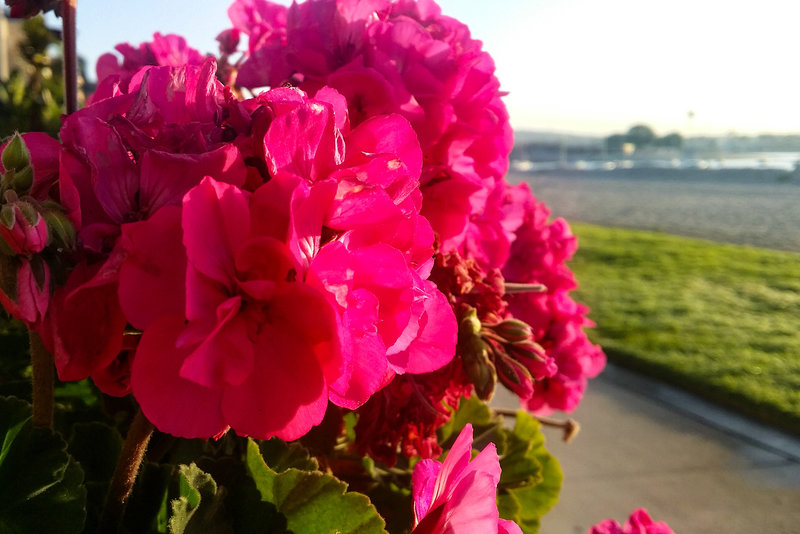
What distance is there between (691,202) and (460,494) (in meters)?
13.2

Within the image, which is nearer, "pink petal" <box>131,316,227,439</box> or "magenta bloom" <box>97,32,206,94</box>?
"pink petal" <box>131,316,227,439</box>

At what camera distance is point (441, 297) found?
379mm

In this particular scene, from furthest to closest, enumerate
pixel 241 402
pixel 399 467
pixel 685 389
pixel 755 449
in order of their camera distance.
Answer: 1. pixel 685 389
2. pixel 755 449
3. pixel 399 467
4. pixel 241 402

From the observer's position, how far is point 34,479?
42cm

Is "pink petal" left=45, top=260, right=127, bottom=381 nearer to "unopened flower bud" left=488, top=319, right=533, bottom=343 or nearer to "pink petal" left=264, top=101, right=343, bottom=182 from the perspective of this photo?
"pink petal" left=264, top=101, right=343, bottom=182

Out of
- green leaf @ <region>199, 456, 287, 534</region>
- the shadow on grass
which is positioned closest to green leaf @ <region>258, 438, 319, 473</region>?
green leaf @ <region>199, 456, 287, 534</region>

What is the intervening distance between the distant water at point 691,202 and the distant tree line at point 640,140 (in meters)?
16.5

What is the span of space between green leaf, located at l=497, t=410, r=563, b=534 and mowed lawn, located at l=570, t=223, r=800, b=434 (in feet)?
7.62

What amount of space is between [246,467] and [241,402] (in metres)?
0.22

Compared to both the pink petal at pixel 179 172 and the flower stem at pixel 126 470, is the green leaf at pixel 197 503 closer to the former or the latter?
the flower stem at pixel 126 470

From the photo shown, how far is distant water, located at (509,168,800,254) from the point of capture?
347 inches

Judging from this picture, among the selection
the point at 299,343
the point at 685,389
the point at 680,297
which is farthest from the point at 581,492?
the point at 680,297

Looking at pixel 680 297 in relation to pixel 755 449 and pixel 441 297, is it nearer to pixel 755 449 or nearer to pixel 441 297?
pixel 755 449

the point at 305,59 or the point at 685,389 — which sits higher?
the point at 305,59
